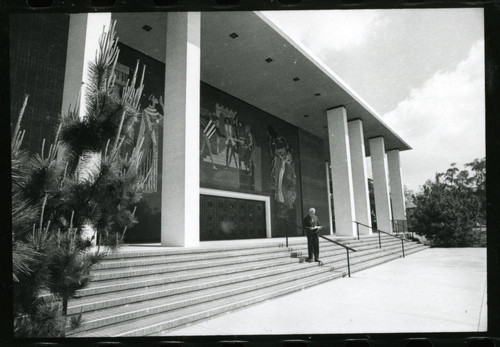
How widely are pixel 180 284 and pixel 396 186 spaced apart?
872 inches

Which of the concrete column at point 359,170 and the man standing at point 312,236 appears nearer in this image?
the man standing at point 312,236

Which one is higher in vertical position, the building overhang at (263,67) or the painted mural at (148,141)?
the building overhang at (263,67)

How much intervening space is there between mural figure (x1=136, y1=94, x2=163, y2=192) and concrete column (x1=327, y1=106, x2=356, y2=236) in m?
9.22

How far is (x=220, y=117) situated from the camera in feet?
45.4

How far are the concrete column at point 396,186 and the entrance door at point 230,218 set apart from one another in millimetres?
12472

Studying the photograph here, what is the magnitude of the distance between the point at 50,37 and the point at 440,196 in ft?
67.6

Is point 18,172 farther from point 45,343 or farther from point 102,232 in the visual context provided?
point 45,343

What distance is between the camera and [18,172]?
6.91 ft

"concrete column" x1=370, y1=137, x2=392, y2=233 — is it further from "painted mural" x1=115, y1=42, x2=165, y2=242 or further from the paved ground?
"painted mural" x1=115, y1=42, x2=165, y2=242

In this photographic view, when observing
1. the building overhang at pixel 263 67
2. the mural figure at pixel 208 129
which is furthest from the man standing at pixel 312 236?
the building overhang at pixel 263 67

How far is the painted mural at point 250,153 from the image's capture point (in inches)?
518

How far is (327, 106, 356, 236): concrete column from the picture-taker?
16.1m

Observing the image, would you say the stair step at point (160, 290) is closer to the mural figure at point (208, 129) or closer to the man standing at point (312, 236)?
the man standing at point (312, 236)

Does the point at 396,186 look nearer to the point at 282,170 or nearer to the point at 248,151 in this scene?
the point at 282,170
